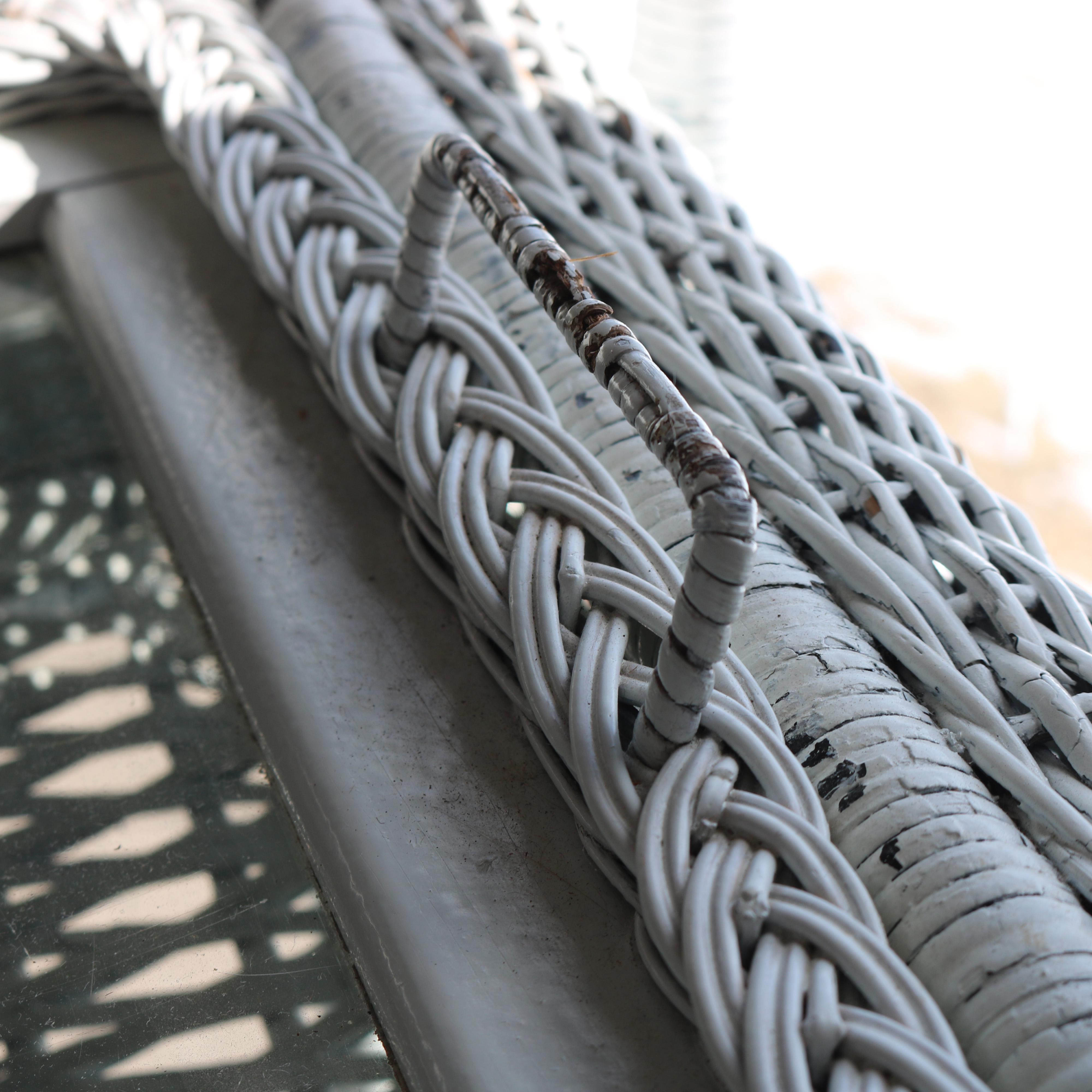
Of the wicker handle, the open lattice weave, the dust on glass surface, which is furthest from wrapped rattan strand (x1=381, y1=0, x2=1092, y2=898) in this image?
the dust on glass surface

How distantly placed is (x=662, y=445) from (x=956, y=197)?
2006 mm

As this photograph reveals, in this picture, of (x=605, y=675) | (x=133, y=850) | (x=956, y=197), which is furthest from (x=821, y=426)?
(x=956, y=197)

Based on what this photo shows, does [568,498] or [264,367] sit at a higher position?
[264,367]

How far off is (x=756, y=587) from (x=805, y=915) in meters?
0.12

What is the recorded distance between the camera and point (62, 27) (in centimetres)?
58

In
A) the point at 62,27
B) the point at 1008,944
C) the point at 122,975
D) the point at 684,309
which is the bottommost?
the point at 1008,944

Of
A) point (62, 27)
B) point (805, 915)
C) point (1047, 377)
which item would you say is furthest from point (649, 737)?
point (1047, 377)

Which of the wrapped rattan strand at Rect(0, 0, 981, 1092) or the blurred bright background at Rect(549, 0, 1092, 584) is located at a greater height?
the blurred bright background at Rect(549, 0, 1092, 584)

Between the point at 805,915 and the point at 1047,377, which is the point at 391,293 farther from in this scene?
the point at 1047,377

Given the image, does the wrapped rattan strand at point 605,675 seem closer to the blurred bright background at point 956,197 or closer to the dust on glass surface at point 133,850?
the dust on glass surface at point 133,850

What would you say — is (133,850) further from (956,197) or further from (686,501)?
(956,197)

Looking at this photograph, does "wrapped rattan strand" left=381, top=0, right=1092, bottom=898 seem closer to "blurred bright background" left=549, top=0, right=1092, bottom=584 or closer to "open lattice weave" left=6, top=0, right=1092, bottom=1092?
"open lattice weave" left=6, top=0, right=1092, bottom=1092

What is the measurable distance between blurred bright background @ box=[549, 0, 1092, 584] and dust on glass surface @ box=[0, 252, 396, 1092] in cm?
118

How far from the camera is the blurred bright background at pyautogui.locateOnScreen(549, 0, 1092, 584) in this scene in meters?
1.74
